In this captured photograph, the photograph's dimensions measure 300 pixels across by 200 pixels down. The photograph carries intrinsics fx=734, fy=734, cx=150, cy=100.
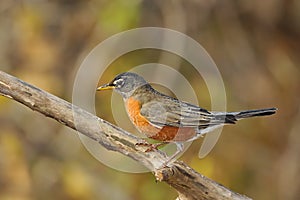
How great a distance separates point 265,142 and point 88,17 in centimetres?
201

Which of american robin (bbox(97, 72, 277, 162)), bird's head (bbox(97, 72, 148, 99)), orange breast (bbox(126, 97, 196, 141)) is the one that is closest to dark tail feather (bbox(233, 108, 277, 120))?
american robin (bbox(97, 72, 277, 162))

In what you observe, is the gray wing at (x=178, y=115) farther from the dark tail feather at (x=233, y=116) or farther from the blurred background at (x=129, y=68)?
the blurred background at (x=129, y=68)

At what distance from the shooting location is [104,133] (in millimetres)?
3217

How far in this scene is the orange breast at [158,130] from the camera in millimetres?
3211

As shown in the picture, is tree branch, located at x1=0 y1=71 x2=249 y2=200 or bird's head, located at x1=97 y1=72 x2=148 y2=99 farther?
bird's head, located at x1=97 y1=72 x2=148 y2=99

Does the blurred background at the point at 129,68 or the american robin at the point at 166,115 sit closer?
the american robin at the point at 166,115

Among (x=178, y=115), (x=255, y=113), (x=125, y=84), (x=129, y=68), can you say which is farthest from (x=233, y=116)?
(x=129, y=68)

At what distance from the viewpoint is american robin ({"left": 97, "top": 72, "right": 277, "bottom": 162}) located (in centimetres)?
320

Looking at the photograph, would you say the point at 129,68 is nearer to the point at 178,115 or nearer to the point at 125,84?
the point at 125,84

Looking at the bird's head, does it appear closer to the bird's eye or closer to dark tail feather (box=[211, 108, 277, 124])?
the bird's eye

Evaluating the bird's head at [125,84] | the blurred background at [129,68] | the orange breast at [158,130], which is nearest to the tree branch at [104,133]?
the orange breast at [158,130]

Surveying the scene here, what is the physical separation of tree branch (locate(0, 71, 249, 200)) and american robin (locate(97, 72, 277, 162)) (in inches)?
2.8

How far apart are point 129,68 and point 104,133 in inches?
112

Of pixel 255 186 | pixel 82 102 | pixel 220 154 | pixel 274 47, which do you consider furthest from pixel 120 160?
pixel 274 47
